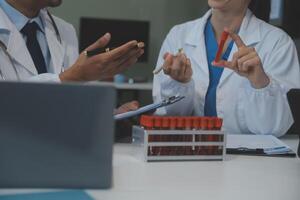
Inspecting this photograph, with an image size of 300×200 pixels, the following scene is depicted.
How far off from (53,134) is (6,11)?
3.43 ft

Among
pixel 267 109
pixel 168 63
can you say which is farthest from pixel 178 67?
pixel 267 109

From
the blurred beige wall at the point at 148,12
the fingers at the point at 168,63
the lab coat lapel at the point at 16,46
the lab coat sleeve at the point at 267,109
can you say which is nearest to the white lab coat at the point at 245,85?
the lab coat sleeve at the point at 267,109

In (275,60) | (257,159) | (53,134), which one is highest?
(275,60)

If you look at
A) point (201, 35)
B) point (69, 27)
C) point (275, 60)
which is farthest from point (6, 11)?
point (275, 60)

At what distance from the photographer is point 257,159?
0.93 metres

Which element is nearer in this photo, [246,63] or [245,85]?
[246,63]

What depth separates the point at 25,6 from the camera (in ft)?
5.11

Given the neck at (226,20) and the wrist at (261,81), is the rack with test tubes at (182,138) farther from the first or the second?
the neck at (226,20)

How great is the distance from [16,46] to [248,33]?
0.83m

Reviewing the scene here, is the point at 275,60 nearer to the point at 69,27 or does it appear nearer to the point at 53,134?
the point at 69,27

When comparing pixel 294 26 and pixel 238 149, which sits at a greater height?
pixel 294 26

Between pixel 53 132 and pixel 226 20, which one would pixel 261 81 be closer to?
pixel 226 20

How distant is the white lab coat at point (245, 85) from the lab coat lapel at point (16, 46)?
452 millimetres

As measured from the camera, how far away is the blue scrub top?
1.50m
